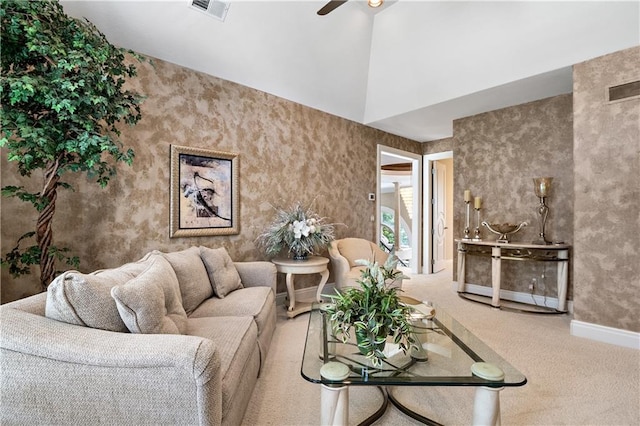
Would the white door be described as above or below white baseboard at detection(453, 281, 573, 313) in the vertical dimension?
above

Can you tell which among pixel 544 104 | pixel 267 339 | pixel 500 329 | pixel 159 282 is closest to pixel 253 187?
pixel 267 339

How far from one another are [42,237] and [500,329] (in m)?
3.95

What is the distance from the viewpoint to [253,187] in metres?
3.62

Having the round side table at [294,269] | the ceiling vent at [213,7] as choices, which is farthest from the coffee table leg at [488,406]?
the ceiling vent at [213,7]

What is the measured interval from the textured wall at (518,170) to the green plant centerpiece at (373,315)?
10.9 feet

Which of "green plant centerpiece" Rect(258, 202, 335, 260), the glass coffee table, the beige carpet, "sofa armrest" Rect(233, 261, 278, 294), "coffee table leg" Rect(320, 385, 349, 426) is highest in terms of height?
"green plant centerpiece" Rect(258, 202, 335, 260)

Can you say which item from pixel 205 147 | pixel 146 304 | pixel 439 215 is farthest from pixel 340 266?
pixel 439 215

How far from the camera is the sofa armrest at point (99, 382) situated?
1105mm

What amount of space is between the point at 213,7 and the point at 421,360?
129 inches

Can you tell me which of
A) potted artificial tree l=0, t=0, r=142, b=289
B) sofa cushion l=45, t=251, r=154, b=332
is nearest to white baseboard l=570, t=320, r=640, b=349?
sofa cushion l=45, t=251, r=154, b=332

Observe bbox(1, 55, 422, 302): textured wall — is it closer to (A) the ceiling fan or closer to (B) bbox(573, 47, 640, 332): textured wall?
(A) the ceiling fan

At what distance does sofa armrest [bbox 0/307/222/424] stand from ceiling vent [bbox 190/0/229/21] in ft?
9.09

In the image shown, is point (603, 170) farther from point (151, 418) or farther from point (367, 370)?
point (151, 418)

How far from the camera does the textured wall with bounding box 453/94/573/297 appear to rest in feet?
12.3
